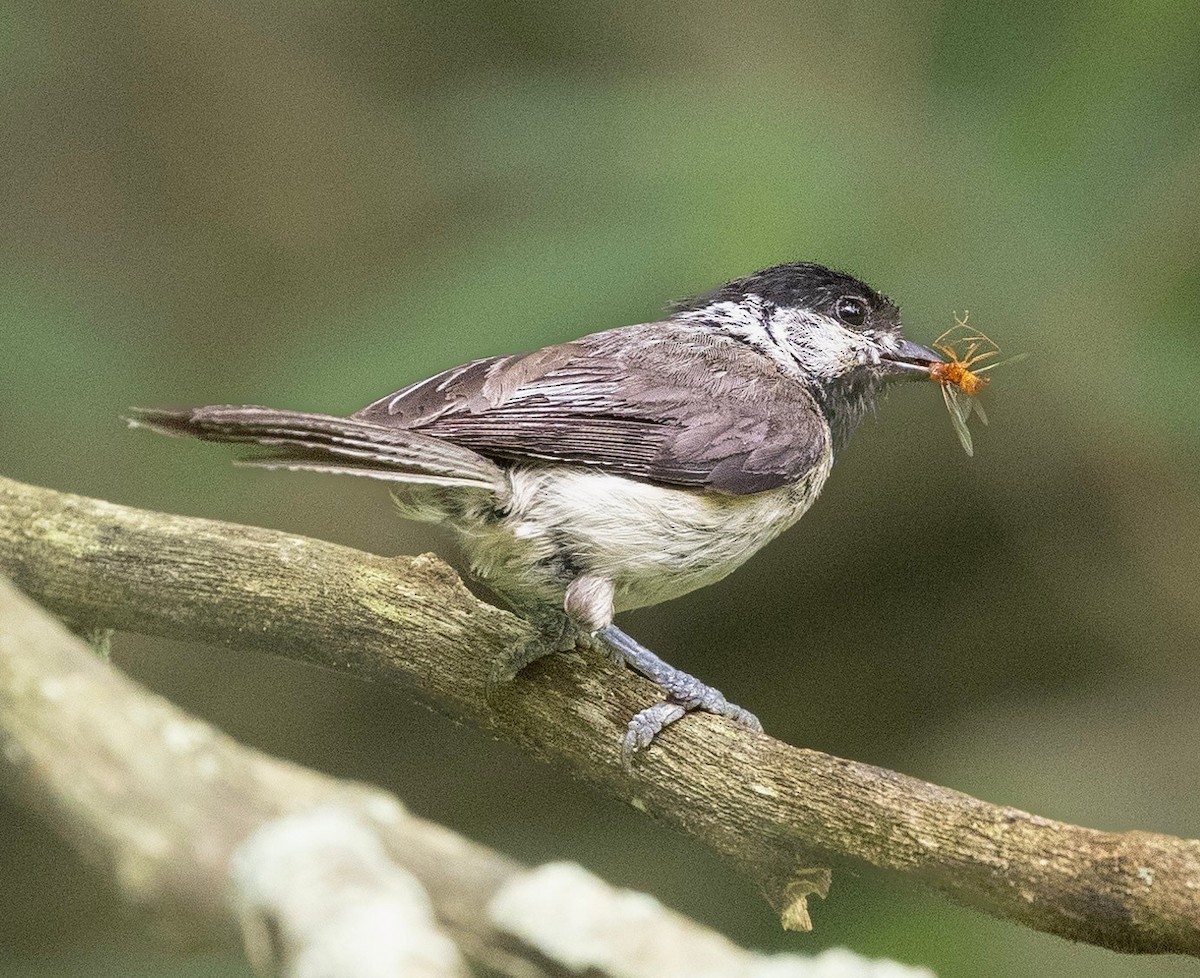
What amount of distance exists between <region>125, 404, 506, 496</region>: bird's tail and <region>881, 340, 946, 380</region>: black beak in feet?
2.71

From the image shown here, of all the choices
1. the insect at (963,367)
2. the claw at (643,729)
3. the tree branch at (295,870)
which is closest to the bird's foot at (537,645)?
the claw at (643,729)

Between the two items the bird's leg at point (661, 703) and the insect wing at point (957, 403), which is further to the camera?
the insect wing at point (957, 403)

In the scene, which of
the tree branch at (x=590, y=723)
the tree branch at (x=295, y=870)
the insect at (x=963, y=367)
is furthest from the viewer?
the insect at (x=963, y=367)

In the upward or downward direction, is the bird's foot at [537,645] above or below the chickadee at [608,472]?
below

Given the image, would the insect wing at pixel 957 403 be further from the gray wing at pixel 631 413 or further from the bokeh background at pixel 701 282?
the gray wing at pixel 631 413

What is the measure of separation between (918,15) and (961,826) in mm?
1847

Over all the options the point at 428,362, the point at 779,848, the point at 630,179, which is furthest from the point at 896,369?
the point at 779,848

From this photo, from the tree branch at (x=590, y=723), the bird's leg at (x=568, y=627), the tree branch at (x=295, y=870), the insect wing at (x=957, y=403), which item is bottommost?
the tree branch at (x=295, y=870)

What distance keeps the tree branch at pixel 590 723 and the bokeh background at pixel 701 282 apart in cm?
12

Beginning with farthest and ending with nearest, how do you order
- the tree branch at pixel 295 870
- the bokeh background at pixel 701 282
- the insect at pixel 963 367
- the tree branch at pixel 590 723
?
the bokeh background at pixel 701 282 < the insect at pixel 963 367 < the tree branch at pixel 590 723 < the tree branch at pixel 295 870

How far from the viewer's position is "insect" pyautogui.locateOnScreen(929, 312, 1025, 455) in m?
2.21

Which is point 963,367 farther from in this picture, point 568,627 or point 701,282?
point 568,627

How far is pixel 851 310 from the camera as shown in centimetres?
227

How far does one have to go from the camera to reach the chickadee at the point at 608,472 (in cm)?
183
